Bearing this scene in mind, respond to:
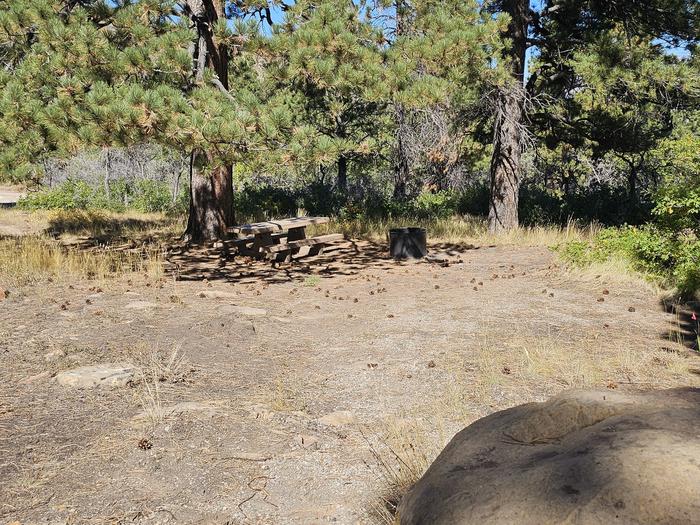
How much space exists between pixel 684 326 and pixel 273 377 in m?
4.50

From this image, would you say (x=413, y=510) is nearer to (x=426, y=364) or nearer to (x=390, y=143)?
(x=426, y=364)

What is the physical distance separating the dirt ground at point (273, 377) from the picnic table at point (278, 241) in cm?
186

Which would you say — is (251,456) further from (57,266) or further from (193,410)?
(57,266)

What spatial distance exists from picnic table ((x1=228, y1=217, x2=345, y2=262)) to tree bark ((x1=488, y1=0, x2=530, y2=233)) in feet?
14.0

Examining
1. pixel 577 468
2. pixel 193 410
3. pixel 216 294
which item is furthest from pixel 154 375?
pixel 577 468

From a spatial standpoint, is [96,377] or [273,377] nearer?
[96,377]

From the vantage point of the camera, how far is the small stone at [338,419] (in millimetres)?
3852

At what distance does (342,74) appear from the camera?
315 inches

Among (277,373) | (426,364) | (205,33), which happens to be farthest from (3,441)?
(205,33)

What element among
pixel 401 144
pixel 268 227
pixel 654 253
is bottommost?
pixel 654 253

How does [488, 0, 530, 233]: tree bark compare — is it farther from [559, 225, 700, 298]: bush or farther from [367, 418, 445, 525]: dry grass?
[367, 418, 445, 525]: dry grass

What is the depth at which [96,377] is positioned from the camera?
439cm

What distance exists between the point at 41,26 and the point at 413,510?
803 cm

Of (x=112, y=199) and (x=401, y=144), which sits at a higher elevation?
(x=401, y=144)
